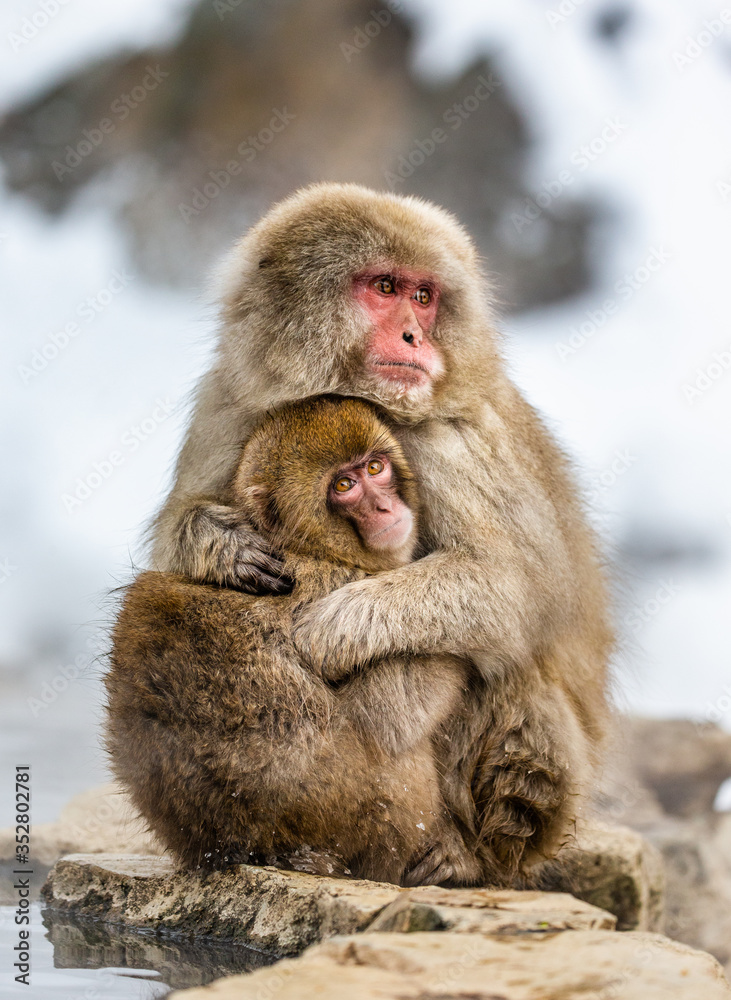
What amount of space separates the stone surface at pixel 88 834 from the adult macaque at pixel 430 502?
6.30ft

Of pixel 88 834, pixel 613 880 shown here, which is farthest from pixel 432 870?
pixel 88 834

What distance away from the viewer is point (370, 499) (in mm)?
3641

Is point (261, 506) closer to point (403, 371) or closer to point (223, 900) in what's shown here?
point (403, 371)

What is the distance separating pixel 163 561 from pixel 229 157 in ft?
27.4

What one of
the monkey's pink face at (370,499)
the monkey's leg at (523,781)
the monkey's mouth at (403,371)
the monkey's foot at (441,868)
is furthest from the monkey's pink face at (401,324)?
the monkey's foot at (441,868)

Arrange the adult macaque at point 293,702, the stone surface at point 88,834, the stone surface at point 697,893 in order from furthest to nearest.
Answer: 1. the stone surface at point 697,893
2. the stone surface at point 88,834
3. the adult macaque at point 293,702

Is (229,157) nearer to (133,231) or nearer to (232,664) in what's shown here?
(133,231)

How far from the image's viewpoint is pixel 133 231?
11352 millimetres

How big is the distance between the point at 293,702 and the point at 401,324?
1417mm

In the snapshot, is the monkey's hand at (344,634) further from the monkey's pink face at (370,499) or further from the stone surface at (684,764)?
the stone surface at (684,764)

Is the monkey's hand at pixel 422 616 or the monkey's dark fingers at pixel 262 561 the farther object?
the monkey's dark fingers at pixel 262 561

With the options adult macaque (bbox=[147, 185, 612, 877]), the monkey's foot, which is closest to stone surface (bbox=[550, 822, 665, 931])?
adult macaque (bbox=[147, 185, 612, 877])

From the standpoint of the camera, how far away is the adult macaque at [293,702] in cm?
349

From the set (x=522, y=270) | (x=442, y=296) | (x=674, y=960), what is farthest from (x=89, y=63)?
(x=674, y=960)
